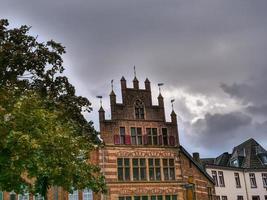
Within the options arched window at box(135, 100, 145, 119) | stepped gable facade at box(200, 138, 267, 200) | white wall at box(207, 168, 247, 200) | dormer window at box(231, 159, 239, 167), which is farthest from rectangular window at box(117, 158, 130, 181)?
dormer window at box(231, 159, 239, 167)

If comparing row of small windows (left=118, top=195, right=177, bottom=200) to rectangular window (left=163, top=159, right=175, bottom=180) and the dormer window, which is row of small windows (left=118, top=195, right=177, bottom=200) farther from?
the dormer window

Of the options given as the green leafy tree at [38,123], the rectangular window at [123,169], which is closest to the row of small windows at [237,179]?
the rectangular window at [123,169]

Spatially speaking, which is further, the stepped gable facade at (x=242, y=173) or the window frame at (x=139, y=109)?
the stepped gable facade at (x=242, y=173)

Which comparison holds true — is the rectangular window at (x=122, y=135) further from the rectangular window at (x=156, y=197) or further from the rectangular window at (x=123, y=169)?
the rectangular window at (x=156, y=197)

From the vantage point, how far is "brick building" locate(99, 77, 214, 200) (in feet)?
149

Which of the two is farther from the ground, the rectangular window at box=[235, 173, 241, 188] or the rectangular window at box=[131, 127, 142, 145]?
the rectangular window at box=[131, 127, 142, 145]

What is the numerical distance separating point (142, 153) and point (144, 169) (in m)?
1.59

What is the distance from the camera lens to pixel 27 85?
28.7 meters

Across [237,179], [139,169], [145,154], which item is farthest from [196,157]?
[139,169]

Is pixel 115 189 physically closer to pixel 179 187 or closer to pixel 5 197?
pixel 179 187

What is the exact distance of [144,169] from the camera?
4681cm

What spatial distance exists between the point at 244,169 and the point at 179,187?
19.1m

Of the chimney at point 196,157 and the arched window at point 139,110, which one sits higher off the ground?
the arched window at point 139,110

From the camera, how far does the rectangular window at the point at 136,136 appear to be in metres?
47.1
